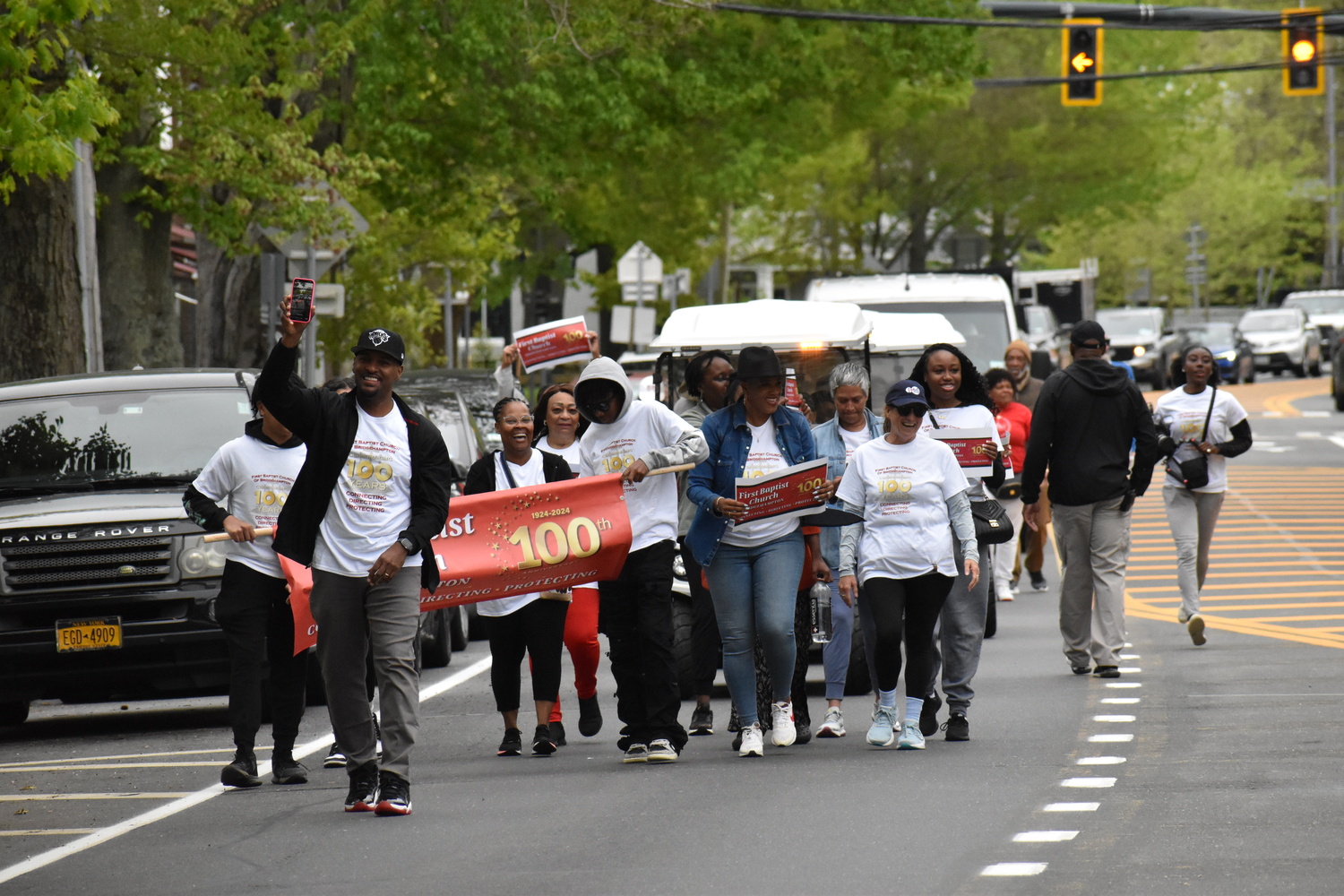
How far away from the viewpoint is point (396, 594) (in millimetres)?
9023

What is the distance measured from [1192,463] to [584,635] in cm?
548

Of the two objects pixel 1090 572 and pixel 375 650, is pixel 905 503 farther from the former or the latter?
pixel 1090 572

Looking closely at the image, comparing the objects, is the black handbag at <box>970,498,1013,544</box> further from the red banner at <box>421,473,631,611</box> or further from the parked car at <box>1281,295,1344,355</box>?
the parked car at <box>1281,295,1344,355</box>

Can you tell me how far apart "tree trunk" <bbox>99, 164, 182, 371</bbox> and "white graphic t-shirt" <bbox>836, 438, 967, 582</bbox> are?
12821 millimetres

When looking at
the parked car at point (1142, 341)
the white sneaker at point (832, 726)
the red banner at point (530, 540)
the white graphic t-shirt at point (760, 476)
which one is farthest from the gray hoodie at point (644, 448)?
the parked car at point (1142, 341)

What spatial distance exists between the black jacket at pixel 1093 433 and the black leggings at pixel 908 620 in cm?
277

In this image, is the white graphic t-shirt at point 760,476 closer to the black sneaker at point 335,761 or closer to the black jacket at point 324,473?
the black jacket at point 324,473

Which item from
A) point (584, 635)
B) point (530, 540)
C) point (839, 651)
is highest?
point (530, 540)

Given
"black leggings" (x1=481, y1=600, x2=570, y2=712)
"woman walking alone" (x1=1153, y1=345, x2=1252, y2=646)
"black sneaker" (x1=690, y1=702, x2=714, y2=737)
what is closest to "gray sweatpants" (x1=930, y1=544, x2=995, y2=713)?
"black sneaker" (x1=690, y1=702, x2=714, y2=737)

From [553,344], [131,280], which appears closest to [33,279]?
[131,280]

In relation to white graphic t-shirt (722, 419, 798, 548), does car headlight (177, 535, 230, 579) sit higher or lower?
lower

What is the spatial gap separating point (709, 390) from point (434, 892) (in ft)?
15.0

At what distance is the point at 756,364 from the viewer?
33.9 ft

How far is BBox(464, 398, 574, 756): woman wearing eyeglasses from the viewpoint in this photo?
1088 cm
